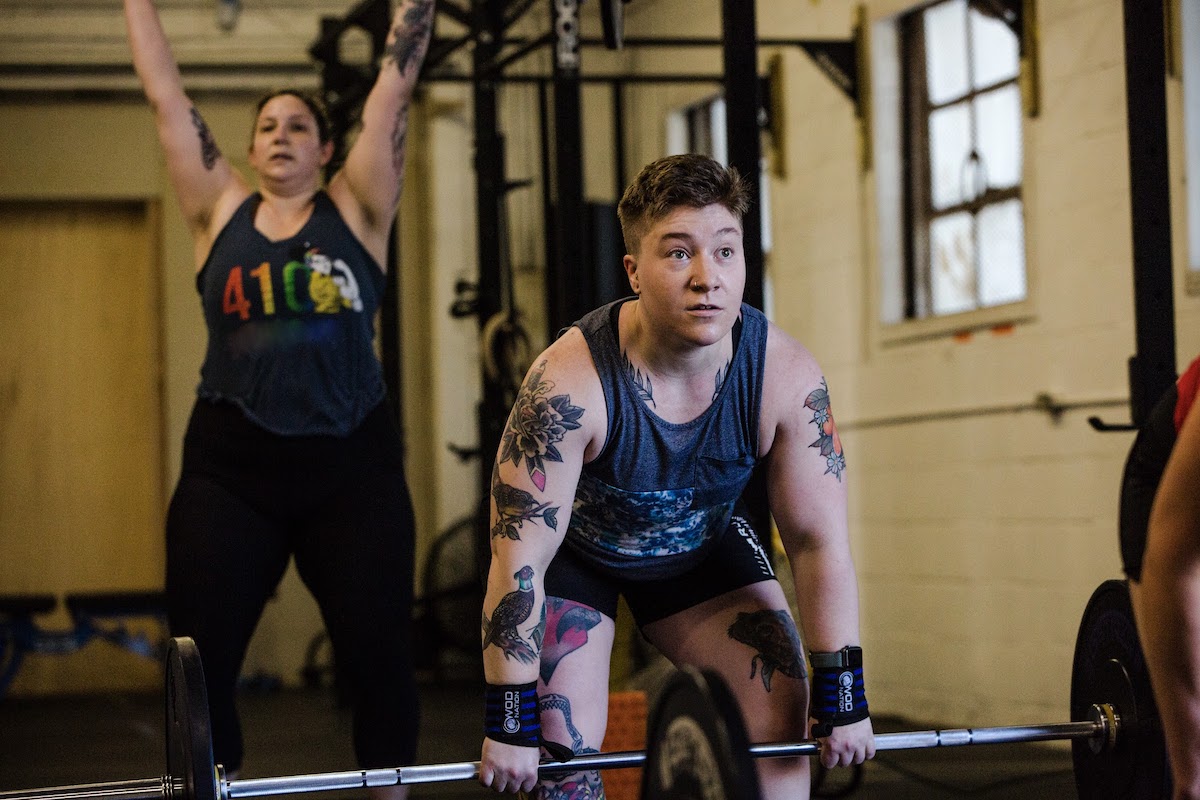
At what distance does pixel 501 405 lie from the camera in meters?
4.74

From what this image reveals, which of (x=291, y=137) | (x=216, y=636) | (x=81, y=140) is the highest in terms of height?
(x=81, y=140)

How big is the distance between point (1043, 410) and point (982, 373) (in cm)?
32

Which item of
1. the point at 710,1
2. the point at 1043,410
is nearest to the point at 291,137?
the point at 1043,410

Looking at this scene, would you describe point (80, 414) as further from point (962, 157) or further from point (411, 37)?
point (411, 37)

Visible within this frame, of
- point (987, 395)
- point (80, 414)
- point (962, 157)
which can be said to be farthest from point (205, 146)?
point (80, 414)

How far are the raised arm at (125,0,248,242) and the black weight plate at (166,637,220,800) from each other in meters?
0.91

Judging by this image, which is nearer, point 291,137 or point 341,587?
point 341,587

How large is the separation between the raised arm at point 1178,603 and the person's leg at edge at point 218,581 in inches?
58.3

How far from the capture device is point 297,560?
260cm

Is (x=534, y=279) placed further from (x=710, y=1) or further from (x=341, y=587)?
(x=341, y=587)

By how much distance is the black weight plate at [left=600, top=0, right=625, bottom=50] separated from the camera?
2727 mm

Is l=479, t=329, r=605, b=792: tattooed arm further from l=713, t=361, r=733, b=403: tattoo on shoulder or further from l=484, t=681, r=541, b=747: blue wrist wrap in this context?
l=713, t=361, r=733, b=403: tattoo on shoulder

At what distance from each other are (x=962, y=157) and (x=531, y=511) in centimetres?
343

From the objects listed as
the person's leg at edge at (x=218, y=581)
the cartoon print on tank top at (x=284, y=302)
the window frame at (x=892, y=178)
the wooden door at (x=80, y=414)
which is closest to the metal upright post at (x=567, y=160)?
the cartoon print on tank top at (x=284, y=302)
